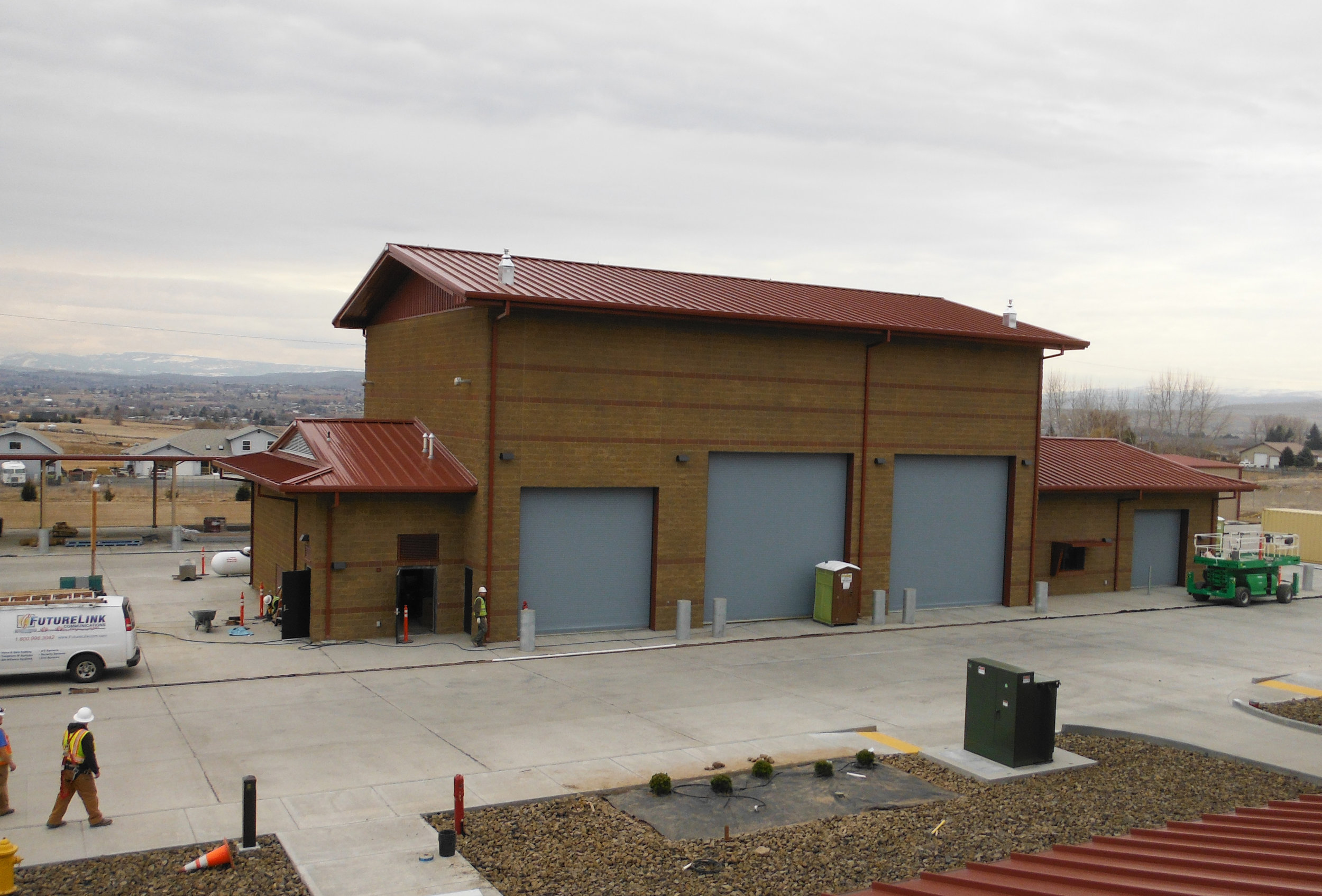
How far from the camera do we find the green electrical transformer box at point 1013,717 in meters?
15.6

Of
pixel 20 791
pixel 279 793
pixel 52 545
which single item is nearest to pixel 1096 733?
pixel 279 793

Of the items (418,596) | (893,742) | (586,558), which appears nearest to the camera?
(893,742)

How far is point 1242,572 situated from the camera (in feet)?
113

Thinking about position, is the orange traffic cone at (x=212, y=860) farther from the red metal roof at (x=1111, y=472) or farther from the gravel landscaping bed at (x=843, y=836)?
the red metal roof at (x=1111, y=472)

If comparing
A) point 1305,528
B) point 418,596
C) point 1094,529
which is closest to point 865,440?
point 1094,529

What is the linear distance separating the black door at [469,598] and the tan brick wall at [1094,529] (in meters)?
18.3

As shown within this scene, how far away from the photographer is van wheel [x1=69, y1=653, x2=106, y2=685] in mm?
20203

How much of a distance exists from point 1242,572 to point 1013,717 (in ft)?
75.7

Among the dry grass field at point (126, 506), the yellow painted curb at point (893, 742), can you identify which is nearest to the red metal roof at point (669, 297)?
the yellow painted curb at point (893, 742)

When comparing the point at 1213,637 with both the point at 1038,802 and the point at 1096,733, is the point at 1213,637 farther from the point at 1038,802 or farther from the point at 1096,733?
the point at 1038,802

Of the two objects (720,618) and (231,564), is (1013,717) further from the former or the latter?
(231,564)

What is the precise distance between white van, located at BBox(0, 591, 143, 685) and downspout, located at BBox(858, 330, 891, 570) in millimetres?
18111

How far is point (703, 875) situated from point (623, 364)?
16.1m

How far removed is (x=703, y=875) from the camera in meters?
11.7
